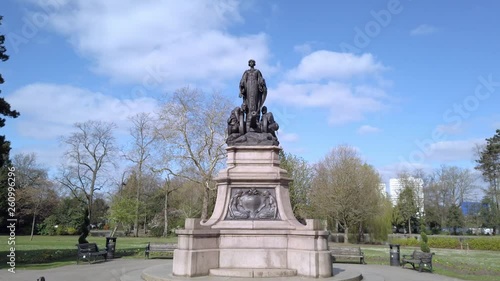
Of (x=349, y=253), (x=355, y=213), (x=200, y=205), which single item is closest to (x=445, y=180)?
(x=355, y=213)

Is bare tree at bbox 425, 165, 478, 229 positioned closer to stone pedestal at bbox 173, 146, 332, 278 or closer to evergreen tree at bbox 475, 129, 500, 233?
evergreen tree at bbox 475, 129, 500, 233

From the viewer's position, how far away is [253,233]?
12000mm

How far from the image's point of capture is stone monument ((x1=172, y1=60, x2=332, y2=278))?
36.5ft

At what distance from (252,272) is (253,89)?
680 cm

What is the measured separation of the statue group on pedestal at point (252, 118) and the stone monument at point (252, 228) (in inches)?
1.4

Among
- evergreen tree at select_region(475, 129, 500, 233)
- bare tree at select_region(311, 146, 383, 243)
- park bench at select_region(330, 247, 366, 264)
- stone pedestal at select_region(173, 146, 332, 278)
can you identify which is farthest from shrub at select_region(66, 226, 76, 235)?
evergreen tree at select_region(475, 129, 500, 233)

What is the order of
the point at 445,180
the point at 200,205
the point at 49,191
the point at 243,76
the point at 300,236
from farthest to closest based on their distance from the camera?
1. the point at 445,180
2. the point at 49,191
3. the point at 200,205
4. the point at 243,76
5. the point at 300,236

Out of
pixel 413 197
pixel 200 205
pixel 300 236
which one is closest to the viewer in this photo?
pixel 300 236

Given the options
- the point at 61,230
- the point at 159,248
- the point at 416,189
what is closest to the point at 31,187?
the point at 61,230

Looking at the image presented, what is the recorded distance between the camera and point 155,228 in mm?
51188

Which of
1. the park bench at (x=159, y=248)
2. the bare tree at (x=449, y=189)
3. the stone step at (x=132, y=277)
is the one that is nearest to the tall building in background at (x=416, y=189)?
the bare tree at (x=449, y=189)

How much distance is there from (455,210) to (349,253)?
169 feet

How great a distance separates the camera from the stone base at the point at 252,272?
35.9ft

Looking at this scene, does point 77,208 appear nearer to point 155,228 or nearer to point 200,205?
point 155,228
